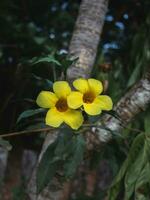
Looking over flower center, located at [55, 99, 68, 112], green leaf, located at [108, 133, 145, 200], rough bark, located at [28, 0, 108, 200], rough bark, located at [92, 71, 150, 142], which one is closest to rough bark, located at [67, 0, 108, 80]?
rough bark, located at [28, 0, 108, 200]

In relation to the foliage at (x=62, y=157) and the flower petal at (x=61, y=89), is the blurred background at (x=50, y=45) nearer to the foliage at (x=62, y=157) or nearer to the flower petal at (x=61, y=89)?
the foliage at (x=62, y=157)

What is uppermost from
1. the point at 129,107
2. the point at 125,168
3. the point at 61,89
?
the point at 61,89

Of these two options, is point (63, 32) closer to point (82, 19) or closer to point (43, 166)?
point (82, 19)

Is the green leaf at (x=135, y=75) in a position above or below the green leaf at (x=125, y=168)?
above

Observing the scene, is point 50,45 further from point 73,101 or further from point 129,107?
point 73,101

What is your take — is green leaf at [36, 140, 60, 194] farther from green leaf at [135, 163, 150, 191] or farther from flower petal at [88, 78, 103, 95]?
flower petal at [88, 78, 103, 95]

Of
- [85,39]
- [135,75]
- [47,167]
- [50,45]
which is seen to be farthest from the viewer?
[50,45]

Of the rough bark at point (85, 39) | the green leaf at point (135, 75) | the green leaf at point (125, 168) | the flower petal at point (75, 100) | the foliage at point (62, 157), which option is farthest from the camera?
the green leaf at point (135, 75)

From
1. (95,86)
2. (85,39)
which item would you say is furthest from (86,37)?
(95,86)

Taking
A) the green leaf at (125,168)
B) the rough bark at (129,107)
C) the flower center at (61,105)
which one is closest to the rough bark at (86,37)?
the rough bark at (129,107)
